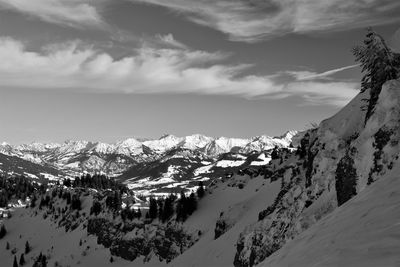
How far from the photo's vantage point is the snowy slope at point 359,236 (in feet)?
35.5

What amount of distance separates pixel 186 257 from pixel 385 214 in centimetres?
6375

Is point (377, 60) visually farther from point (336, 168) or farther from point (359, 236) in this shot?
point (359, 236)

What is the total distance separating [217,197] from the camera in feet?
371

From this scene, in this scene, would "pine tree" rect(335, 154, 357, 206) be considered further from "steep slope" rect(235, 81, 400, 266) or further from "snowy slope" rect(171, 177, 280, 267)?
"snowy slope" rect(171, 177, 280, 267)

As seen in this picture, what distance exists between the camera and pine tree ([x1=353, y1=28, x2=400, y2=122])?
30.5 meters

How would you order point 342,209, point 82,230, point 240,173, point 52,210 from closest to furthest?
1. point 342,209
2. point 240,173
3. point 82,230
4. point 52,210

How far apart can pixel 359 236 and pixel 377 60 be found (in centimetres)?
2237

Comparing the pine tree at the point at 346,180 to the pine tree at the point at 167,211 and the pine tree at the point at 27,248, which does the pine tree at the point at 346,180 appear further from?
the pine tree at the point at 27,248

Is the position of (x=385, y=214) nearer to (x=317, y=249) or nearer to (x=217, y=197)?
(x=317, y=249)

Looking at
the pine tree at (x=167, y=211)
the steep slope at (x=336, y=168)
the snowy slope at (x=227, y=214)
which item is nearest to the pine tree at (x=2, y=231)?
the pine tree at (x=167, y=211)

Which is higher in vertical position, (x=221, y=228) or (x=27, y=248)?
(x=221, y=228)

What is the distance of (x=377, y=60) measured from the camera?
102 feet

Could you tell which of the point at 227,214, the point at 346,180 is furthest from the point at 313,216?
the point at 227,214

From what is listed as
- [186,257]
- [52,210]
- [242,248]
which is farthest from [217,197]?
[52,210]
